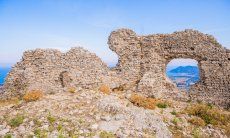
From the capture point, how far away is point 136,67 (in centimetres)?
2012

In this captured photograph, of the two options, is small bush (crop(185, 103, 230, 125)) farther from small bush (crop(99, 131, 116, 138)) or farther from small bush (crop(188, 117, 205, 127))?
small bush (crop(99, 131, 116, 138))

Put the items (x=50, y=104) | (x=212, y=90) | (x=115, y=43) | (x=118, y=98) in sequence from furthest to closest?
(x=115, y=43), (x=212, y=90), (x=118, y=98), (x=50, y=104)

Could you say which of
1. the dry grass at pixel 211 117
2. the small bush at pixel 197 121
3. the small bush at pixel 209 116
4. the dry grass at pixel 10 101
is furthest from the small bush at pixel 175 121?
the dry grass at pixel 10 101

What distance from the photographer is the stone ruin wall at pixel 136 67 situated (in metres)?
18.5

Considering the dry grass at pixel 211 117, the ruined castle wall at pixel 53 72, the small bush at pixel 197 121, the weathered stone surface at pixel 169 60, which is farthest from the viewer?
the weathered stone surface at pixel 169 60

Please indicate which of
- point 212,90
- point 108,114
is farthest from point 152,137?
point 212,90

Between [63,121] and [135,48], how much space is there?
8800mm

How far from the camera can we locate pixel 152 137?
39.4 ft

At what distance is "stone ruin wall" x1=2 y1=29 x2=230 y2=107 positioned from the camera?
60.6 ft

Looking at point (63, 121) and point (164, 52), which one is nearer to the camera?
point (63, 121)

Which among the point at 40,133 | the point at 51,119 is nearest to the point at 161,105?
the point at 51,119

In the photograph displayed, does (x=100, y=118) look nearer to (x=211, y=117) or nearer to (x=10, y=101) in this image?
(x=211, y=117)

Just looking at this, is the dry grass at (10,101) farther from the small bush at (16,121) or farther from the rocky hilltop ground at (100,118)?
the small bush at (16,121)

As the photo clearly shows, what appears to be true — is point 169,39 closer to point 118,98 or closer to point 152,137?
point 118,98
